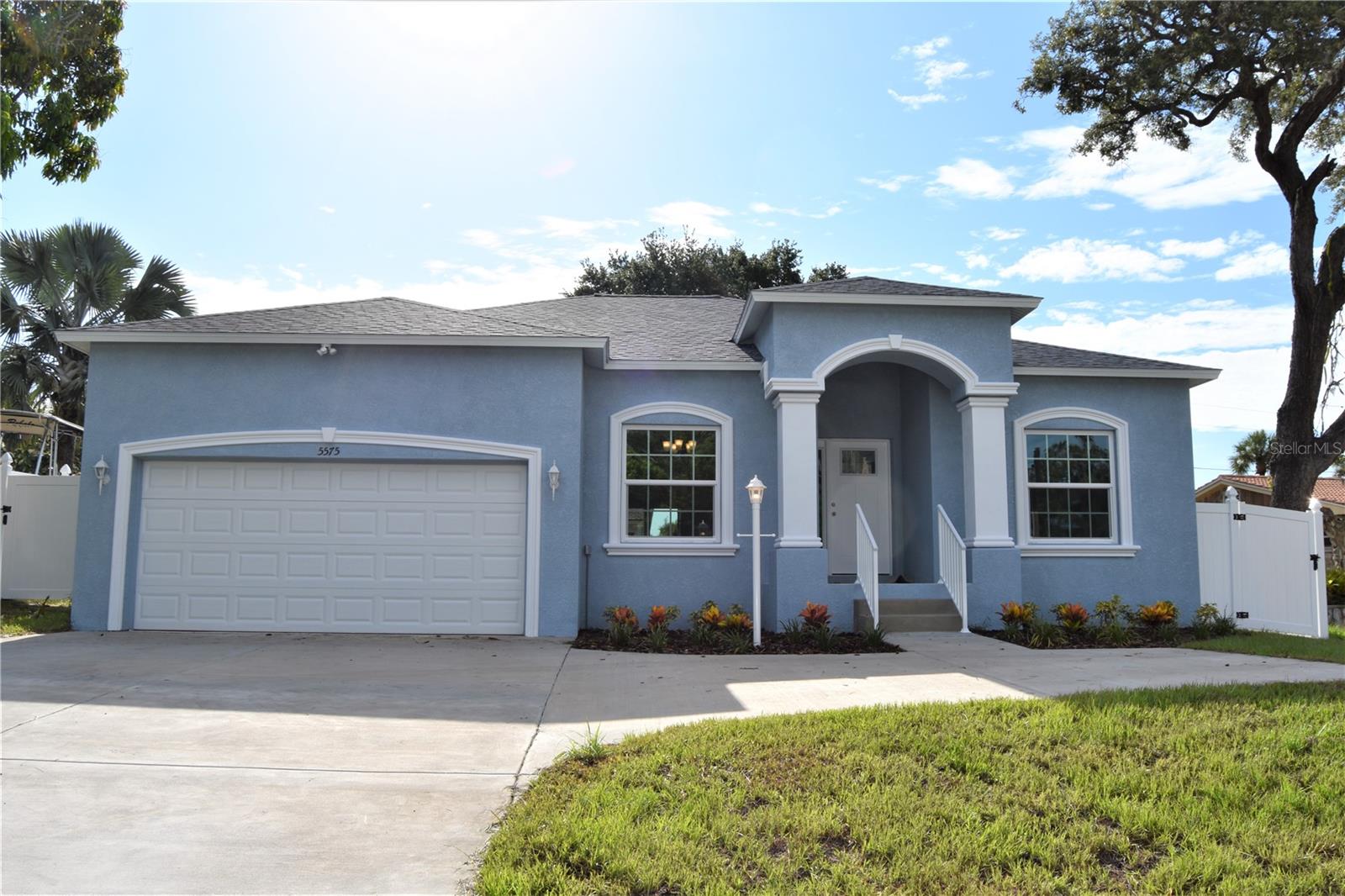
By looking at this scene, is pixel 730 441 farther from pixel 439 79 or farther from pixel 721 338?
pixel 439 79

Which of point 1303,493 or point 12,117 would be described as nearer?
point 12,117

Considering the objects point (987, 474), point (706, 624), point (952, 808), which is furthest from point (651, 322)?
point (952, 808)

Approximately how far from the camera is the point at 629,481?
11.6 meters

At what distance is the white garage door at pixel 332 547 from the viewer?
34.6ft

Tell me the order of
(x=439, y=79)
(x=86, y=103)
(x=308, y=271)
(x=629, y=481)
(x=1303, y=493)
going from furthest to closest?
(x=308, y=271) → (x=1303, y=493) → (x=629, y=481) → (x=439, y=79) → (x=86, y=103)

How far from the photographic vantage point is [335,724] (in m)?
5.91

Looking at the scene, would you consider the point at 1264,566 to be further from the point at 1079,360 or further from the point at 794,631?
the point at 794,631

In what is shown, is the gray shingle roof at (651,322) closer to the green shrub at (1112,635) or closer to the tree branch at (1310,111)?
the green shrub at (1112,635)

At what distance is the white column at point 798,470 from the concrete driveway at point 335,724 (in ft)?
5.83

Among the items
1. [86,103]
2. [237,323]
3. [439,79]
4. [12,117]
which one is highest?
[439,79]

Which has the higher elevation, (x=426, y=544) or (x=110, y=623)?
(x=426, y=544)

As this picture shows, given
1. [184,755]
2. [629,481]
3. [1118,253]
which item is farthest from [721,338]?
[184,755]

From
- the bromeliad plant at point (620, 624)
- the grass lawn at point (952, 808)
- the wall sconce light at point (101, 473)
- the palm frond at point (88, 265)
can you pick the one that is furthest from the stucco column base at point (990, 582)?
the palm frond at point (88, 265)

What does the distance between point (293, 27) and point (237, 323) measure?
3.57 metres
